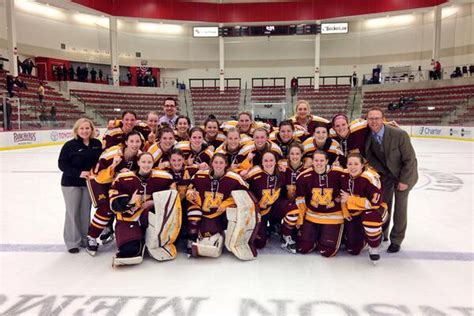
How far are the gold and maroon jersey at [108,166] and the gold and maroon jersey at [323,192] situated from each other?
1578 millimetres

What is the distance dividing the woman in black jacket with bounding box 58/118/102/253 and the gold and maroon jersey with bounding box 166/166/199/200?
730mm

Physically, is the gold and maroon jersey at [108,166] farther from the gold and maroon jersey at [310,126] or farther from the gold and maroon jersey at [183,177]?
the gold and maroon jersey at [310,126]

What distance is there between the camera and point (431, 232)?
379cm

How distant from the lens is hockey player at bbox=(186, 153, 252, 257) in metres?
3.23

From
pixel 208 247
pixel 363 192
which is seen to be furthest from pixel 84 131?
pixel 363 192

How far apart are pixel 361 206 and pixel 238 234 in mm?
1057

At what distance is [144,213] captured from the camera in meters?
3.17

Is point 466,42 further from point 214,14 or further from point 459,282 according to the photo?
point 459,282

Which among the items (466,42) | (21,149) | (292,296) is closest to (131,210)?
(292,296)

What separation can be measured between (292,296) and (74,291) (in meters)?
1.52

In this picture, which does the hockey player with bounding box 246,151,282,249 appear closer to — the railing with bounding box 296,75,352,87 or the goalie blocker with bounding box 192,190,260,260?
the goalie blocker with bounding box 192,190,260,260

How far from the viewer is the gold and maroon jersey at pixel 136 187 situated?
3.07 metres

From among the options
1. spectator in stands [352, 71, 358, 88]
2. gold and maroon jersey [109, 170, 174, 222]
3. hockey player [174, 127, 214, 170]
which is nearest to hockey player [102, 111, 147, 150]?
hockey player [174, 127, 214, 170]

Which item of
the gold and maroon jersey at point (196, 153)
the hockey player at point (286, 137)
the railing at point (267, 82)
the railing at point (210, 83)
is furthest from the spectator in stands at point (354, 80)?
the gold and maroon jersey at point (196, 153)
